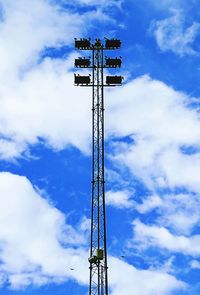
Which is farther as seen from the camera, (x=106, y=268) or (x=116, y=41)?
(x=116, y=41)

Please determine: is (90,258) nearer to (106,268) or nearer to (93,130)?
(106,268)

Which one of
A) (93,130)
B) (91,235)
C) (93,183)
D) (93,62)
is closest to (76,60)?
(93,62)

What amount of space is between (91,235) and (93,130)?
12.7 m

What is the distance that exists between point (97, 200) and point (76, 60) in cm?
1780

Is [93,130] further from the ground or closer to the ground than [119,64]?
closer to the ground

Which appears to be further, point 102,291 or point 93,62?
point 93,62

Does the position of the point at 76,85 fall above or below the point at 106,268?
above

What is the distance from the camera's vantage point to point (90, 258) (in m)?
77.0

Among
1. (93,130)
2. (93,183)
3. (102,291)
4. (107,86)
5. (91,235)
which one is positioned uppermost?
(107,86)

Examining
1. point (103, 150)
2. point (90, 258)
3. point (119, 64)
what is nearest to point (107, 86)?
point (119, 64)

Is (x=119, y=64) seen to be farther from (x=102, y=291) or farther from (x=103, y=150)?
(x=102, y=291)

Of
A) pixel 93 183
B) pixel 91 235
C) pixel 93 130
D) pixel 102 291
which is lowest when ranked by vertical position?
pixel 102 291

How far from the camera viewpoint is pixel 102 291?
75.5m

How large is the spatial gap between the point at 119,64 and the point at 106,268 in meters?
25.2
